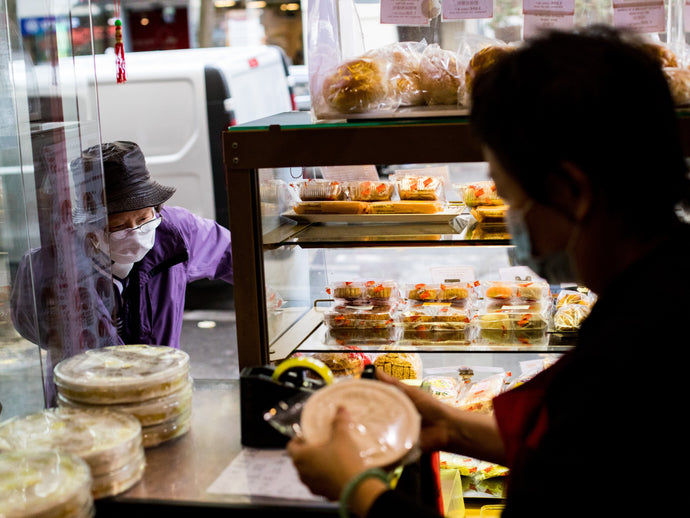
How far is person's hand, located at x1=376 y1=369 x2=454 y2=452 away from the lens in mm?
1770

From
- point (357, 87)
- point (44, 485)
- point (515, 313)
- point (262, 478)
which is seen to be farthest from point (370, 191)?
point (44, 485)

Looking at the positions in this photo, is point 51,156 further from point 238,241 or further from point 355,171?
point 355,171

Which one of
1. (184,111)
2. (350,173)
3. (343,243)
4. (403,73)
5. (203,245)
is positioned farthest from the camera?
(184,111)

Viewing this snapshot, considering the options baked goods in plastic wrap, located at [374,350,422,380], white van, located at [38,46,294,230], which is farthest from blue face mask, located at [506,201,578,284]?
white van, located at [38,46,294,230]

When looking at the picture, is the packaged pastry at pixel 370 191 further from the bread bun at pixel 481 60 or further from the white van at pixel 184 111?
the white van at pixel 184 111

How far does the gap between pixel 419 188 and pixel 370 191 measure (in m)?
0.16

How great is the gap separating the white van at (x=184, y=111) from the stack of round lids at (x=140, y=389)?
453cm

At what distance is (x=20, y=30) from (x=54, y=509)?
1.32 metres

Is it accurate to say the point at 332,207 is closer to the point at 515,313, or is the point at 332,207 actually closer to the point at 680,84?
the point at 515,313

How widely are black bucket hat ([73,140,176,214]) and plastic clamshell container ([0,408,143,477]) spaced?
3.41ft

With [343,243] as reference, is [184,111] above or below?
above

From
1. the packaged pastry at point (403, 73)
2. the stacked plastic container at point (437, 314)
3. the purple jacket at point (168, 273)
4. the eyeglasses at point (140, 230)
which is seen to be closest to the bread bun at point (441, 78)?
the packaged pastry at point (403, 73)

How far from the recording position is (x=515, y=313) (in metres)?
2.47

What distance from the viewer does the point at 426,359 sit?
388cm
